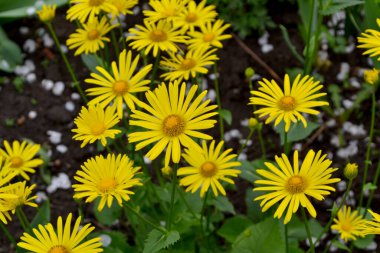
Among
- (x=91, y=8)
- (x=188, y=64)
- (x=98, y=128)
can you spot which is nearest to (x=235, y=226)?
(x=188, y=64)

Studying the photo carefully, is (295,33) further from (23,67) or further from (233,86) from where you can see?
(23,67)

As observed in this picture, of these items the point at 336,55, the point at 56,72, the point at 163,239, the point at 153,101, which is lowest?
the point at 163,239

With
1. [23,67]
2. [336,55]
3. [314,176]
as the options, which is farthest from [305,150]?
[23,67]

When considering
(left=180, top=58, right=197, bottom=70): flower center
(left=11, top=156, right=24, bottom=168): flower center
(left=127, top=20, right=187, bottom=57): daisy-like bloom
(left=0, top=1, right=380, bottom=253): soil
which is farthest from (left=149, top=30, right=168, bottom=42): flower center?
(left=0, top=1, right=380, bottom=253): soil

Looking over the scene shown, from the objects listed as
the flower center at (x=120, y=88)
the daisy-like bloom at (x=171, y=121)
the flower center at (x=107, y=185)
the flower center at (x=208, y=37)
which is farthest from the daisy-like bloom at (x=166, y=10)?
the flower center at (x=107, y=185)

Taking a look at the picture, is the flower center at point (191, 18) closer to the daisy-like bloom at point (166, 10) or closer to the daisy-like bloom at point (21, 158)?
the daisy-like bloom at point (166, 10)

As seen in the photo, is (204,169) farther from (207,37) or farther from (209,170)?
(207,37)
